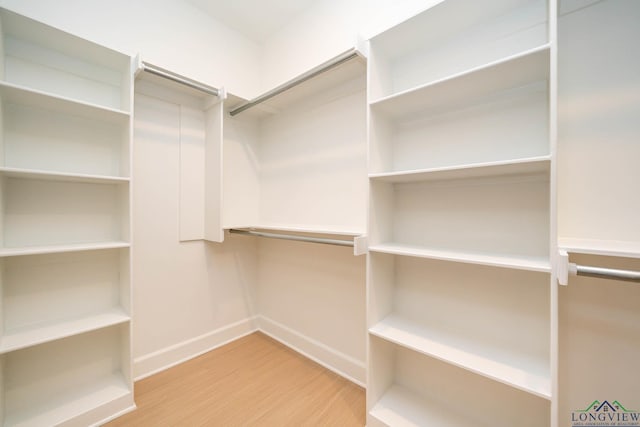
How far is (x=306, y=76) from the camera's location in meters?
1.76

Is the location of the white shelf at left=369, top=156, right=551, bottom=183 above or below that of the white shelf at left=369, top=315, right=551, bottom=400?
above

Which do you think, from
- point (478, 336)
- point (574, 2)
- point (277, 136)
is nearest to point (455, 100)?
point (574, 2)

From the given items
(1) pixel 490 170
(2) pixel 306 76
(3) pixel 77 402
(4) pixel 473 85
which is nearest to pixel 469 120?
(4) pixel 473 85

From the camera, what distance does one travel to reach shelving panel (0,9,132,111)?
140 centimetres

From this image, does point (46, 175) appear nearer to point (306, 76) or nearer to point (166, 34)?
point (166, 34)

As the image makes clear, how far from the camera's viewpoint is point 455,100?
141cm

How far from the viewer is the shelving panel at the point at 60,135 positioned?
4.67 ft

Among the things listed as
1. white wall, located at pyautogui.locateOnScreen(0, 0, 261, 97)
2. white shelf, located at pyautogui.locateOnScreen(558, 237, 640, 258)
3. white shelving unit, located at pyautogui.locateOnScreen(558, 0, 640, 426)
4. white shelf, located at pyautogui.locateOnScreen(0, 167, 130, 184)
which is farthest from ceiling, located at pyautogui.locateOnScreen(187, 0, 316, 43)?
white shelf, located at pyautogui.locateOnScreen(558, 237, 640, 258)

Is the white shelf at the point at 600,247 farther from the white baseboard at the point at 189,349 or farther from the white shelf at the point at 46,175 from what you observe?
the white baseboard at the point at 189,349

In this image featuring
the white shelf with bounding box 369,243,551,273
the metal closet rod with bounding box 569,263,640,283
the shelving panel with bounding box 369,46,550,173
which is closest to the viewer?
the metal closet rod with bounding box 569,263,640,283

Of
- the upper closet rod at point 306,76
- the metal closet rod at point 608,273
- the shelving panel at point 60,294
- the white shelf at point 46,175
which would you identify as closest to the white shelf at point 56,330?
the shelving panel at point 60,294

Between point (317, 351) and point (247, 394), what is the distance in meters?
0.62

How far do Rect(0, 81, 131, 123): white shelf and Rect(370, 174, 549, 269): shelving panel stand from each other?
1.68 m

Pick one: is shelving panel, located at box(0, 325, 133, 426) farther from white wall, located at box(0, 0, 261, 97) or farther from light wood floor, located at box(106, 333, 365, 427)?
white wall, located at box(0, 0, 261, 97)
